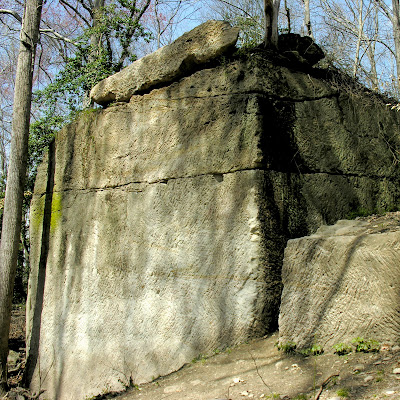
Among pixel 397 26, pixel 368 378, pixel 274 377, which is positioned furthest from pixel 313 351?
pixel 397 26

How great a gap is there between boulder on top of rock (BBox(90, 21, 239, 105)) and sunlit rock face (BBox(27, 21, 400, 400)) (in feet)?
0.45

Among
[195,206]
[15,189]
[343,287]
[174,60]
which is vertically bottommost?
[343,287]

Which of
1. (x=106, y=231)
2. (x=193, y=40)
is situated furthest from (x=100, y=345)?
(x=193, y=40)

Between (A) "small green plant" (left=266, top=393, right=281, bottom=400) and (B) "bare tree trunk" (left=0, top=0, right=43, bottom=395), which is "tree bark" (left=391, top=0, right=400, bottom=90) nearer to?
(B) "bare tree trunk" (left=0, top=0, right=43, bottom=395)

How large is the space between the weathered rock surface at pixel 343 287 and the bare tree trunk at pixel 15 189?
4.59m

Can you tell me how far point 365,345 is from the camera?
303 cm

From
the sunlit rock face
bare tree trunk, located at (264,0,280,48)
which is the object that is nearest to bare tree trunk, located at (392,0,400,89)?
the sunlit rock face

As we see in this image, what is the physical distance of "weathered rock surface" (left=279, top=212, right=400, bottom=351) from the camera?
3.02 m

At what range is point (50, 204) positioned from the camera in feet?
20.1

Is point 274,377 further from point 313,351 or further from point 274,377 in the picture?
point 313,351

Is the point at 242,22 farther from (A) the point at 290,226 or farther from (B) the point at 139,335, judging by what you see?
(B) the point at 139,335

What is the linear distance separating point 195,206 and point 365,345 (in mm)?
2014

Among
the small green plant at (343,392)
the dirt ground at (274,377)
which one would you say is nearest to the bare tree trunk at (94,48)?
the dirt ground at (274,377)

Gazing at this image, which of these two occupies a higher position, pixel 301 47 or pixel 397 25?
pixel 397 25
